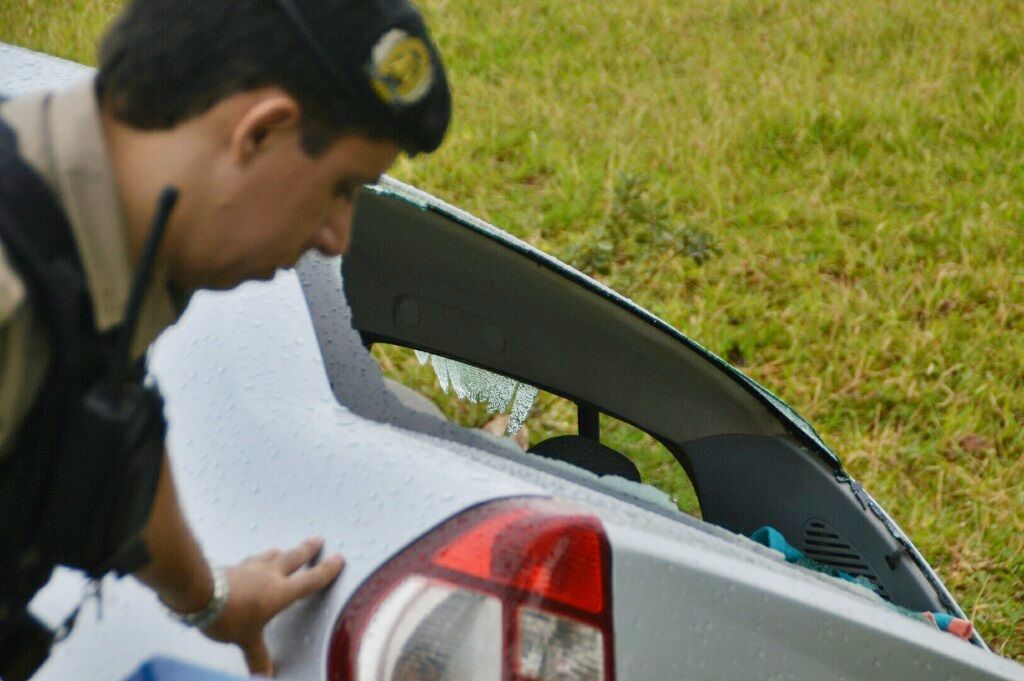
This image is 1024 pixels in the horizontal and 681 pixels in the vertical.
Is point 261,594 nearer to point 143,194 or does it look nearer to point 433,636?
point 433,636

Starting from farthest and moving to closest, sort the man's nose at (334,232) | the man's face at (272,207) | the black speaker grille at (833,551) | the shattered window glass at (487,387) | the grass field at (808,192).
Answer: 1. the grass field at (808,192)
2. the shattered window glass at (487,387)
3. the black speaker grille at (833,551)
4. the man's nose at (334,232)
5. the man's face at (272,207)

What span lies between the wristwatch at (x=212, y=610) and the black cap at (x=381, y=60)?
1.63 feet

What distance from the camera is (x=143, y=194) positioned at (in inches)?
43.5

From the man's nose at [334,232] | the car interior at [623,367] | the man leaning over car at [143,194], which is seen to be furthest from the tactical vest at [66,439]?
the car interior at [623,367]

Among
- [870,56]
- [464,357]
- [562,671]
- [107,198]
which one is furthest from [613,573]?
[870,56]

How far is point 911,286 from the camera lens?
13.5ft

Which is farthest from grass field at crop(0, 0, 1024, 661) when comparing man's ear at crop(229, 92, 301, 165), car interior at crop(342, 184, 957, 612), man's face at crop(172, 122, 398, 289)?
man's ear at crop(229, 92, 301, 165)

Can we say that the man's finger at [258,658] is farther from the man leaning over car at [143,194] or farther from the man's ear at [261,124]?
the man's ear at [261,124]

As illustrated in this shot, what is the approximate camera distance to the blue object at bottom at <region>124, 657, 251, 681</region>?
125cm

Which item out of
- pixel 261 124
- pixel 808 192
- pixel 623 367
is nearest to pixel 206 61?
pixel 261 124

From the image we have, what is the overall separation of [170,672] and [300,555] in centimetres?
18

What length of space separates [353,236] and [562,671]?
1.31 meters

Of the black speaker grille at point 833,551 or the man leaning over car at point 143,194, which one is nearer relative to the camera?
the man leaning over car at point 143,194

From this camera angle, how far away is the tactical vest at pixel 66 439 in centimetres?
104
